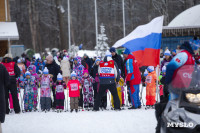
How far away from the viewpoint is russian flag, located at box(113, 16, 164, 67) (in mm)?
10344

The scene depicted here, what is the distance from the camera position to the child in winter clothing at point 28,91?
445 inches

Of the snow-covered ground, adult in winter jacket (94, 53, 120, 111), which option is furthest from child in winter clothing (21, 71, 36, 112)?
adult in winter jacket (94, 53, 120, 111)

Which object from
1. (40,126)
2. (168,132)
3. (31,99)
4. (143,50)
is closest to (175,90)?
(168,132)

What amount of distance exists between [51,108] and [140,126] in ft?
15.4

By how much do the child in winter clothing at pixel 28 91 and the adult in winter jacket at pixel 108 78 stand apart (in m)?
2.38

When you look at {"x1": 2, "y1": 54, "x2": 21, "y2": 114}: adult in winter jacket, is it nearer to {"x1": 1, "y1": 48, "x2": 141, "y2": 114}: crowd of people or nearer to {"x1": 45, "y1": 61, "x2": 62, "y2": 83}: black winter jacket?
{"x1": 1, "y1": 48, "x2": 141, "y2": 114}: crowd of people

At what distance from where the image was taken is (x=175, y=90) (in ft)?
16.3

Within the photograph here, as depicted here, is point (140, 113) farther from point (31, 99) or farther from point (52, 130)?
point (31, 99)

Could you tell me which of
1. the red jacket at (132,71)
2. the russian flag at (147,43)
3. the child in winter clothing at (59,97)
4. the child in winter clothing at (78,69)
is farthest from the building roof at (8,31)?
the red jacket at (132,71)

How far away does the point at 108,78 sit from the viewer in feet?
34.2

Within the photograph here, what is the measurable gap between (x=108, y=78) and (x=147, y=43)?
1.65m

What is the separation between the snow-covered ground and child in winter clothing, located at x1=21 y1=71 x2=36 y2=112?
1.74ft

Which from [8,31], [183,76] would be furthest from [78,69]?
[8,31]

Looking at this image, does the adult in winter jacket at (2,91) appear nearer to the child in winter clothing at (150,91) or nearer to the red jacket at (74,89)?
the red jacket at (74,89)
